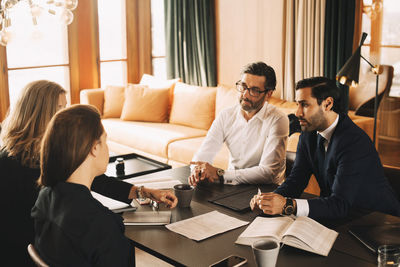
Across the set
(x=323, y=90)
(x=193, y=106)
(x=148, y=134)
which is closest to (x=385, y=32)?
(x=323, y=90)

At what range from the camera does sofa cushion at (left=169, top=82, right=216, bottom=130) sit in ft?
15.6

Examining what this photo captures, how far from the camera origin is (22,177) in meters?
1.87

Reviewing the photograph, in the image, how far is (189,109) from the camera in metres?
4.88

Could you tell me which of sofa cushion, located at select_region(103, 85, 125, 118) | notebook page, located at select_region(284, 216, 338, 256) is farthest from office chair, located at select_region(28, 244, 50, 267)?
sofa cushion, located at select_region(103, 85, 125, 118)

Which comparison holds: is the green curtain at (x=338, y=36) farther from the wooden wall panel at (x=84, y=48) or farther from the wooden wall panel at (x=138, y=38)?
the wooden wall panel at (x=84, y=48)

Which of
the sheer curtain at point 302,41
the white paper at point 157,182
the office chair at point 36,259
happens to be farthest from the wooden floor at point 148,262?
the sheer curtain at point 302,41

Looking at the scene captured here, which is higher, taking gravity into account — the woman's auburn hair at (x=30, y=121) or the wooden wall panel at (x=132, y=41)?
the wooden wall panel at (x=132, y=41)

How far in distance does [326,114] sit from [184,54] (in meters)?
3.62

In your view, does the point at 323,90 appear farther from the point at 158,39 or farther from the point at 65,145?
the point at 158,39

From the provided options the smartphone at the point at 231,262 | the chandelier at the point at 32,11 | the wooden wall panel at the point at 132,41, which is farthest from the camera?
the wooden wall panel at the point at 132,41

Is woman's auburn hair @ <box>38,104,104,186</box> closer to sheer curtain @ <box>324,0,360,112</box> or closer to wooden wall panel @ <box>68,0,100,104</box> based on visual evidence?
sheer curtain @ <box>324,0,360,112</box>

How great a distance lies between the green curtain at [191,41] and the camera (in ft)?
17.0

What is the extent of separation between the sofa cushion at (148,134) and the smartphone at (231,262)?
3038 mm

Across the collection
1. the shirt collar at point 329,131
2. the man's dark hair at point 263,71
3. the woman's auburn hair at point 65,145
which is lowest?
the shirt collar at point 329,131
